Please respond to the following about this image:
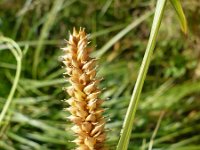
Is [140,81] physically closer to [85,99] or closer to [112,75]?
[85,99]

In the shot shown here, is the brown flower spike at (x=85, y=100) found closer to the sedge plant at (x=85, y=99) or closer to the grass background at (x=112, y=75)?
the sedge plant at (x=85, y=99)

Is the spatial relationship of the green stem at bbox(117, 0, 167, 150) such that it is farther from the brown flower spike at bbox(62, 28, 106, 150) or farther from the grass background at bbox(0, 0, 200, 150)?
the grass background at bbox(0, 0, 200, 150)

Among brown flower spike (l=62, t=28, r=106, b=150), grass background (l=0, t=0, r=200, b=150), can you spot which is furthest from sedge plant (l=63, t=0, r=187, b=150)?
grass background (l=0, t=0, r=200, b=150)

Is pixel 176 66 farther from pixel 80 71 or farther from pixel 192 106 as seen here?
A: pixel 80 71

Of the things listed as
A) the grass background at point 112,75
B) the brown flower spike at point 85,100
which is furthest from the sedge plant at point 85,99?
the grass background at point 112,75

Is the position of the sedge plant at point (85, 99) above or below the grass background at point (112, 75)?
below

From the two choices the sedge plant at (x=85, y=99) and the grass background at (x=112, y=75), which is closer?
the sedge plant at (x=85, y=99)

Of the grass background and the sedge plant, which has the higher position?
the grass background

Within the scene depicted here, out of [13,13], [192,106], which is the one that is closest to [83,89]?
[192,106]
